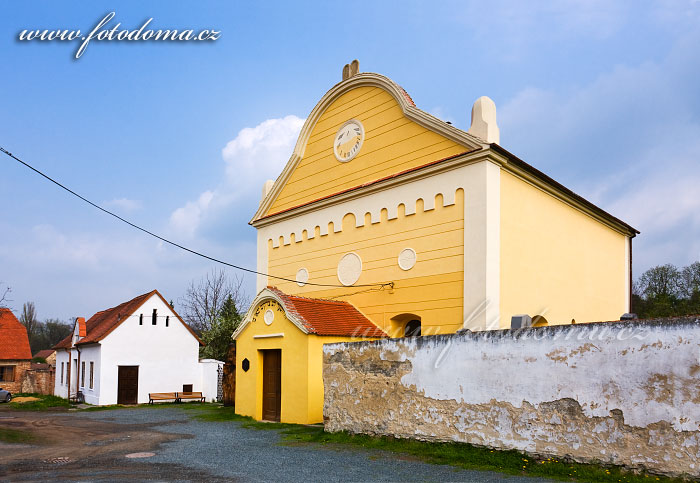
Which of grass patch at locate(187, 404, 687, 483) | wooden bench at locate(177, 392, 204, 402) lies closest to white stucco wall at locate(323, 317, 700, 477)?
grass patch at locate(187, 404, 687, 483)

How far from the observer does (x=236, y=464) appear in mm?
10070

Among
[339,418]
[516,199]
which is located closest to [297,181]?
[516,199]

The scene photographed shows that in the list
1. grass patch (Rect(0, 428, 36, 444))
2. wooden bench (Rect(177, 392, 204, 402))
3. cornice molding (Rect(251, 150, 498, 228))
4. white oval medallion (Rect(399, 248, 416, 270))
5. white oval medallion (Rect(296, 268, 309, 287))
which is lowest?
wooden bench (Rect(177, 392, 204, 402))

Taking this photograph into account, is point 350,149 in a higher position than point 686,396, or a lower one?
higher

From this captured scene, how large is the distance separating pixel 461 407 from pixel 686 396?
3849mm

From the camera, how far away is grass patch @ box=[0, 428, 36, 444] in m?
13.6

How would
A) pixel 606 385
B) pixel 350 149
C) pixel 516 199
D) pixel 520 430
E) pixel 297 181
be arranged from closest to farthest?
1. pixel 606 385
2. pixel 520 430
3. pixel 516 199
4. pixel 350 149
5. pixel 297 181

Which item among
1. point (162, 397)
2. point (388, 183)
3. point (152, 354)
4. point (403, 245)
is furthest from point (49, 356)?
point (403, 245)

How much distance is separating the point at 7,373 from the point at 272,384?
102ft

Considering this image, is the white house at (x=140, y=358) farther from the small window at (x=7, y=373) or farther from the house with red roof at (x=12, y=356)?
the small window at (x=7, y=373)

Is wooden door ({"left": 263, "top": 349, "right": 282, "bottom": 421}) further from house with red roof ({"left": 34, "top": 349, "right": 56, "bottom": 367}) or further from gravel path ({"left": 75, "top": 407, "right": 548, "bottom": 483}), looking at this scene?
house with red roof ({"left": 34, "top": 349, "right": 56, "bottom": 367})

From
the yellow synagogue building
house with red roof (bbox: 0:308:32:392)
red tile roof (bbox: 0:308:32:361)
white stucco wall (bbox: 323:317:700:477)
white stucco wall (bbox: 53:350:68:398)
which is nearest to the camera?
white stucco wall (bbox: 323:317:700:477)

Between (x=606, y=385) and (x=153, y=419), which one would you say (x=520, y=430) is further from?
(x=153, y=419)

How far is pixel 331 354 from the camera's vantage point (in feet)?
44.2
